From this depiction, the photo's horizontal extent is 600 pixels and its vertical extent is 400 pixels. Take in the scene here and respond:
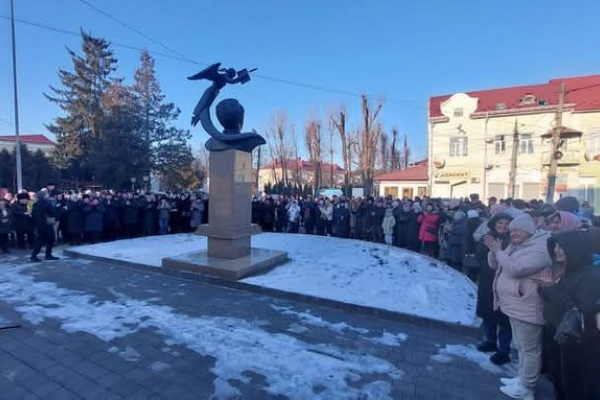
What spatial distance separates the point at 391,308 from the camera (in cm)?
534

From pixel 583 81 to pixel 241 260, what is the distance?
35776mm

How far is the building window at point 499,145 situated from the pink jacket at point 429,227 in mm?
23588

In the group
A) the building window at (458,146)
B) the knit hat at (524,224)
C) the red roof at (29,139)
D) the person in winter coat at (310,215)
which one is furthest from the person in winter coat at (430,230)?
the red roof at (29,139)

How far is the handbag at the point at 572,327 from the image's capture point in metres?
2.67

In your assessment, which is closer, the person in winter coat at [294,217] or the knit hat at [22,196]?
the knit hat at [22,196]

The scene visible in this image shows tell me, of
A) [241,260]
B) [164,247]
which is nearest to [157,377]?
[241,260]

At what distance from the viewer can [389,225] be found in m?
11.9

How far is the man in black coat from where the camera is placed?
8.34 metres

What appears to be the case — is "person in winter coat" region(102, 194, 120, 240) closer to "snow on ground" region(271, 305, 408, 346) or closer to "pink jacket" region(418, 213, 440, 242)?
"snow on ground" region(271, 305, 408, 346)

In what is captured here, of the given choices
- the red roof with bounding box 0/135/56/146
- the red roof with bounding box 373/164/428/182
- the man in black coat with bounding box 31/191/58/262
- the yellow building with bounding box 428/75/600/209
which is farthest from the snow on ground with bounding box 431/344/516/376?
the red roof with bounding box 0/135/56/146

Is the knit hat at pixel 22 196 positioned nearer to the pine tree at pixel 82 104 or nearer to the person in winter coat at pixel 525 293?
the person in winter coat at pixel 525 293

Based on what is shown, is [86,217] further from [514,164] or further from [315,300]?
[514,164]

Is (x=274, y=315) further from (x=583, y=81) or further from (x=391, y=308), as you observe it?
(x=583, y=81)

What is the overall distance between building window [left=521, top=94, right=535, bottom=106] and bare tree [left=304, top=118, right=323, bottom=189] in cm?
2082
